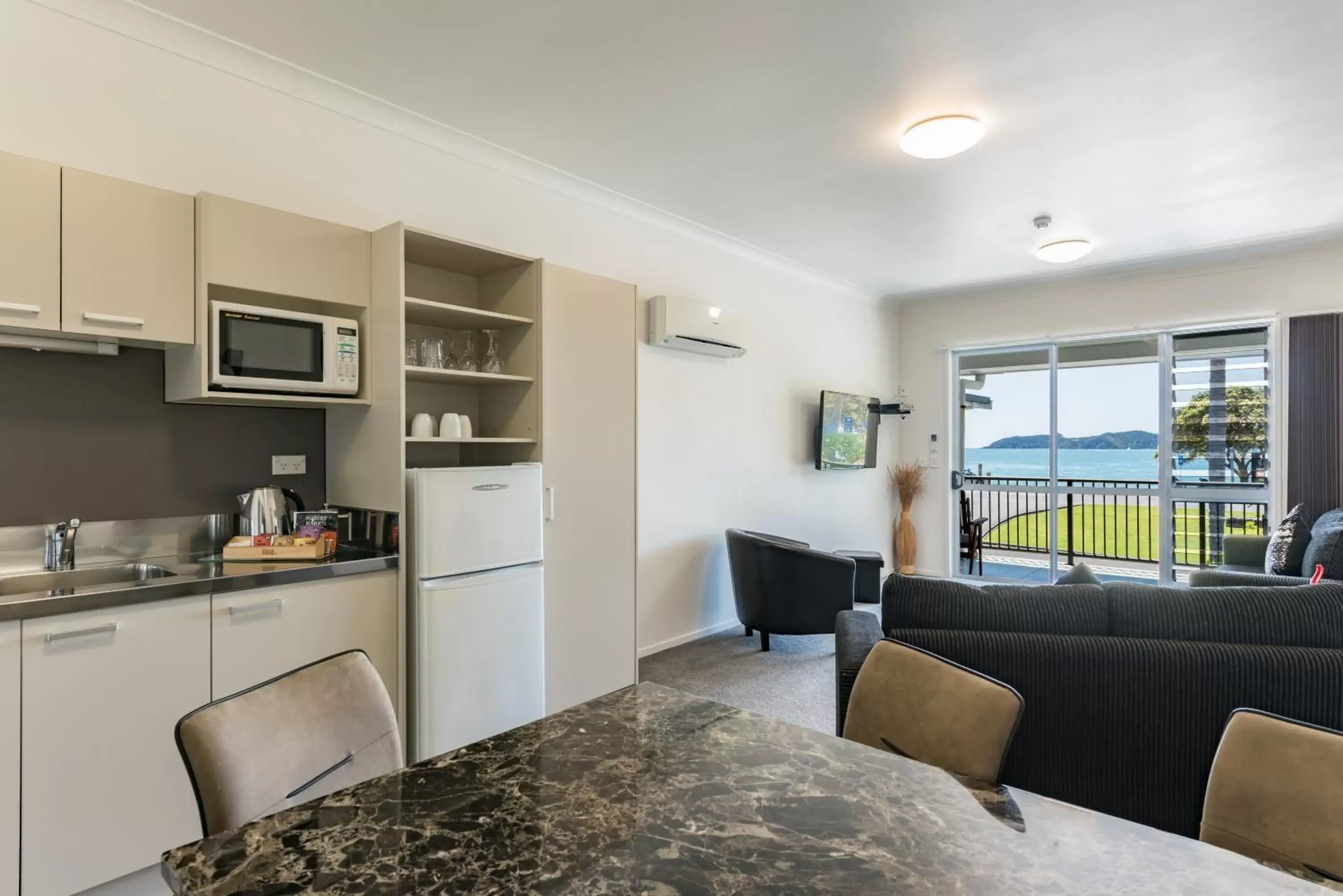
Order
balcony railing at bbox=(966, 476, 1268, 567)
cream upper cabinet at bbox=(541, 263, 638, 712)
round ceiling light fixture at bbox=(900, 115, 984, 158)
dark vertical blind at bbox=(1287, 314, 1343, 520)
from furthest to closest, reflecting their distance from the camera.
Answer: balcony railing at bbox=(966, 476, 1268, 567)
dark vertical blind at bbox=(1287, 314, 1343, 520)
cream upper cabinet at bbox=(541, 263, 638, 712)
round ceiling light fixture at bbox=(900, 115, 984, 158)

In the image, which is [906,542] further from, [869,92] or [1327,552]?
[869,92]

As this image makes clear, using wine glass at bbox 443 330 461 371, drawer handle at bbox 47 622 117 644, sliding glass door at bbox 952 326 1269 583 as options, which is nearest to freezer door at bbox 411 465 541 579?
wine glass at bbox 443 330 461 371

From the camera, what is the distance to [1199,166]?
3.63 metres

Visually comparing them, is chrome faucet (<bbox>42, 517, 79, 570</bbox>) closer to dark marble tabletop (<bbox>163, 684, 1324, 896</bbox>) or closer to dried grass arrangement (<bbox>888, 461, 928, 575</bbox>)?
dark marble tabletop (<bbox>163, 684, 1324, 896</bbox>)

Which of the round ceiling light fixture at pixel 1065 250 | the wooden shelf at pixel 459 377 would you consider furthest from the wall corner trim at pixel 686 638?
the round ceiling light fixture at pixel 1065 250

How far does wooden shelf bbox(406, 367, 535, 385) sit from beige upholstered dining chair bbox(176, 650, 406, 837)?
1584 millimetres

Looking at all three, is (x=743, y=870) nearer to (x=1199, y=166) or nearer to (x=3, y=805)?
(x=3, y=805)

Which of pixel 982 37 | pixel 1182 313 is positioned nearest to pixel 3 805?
pixel 982 37

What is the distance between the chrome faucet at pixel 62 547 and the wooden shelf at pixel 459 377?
119 cm

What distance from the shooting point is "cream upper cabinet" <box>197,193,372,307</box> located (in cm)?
231

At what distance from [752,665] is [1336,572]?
2.83 metres

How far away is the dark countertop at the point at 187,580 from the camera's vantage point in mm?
1822

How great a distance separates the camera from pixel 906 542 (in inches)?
272

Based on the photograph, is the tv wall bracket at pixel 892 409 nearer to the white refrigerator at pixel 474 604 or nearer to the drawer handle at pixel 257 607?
the white refrigerator at pixel 474 604
